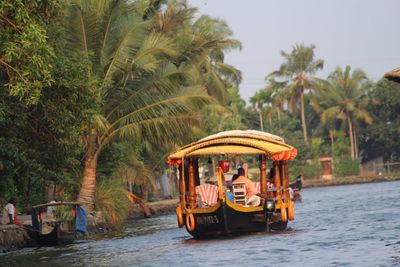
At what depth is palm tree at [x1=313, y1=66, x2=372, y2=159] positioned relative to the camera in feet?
241

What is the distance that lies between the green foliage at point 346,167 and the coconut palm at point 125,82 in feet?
149

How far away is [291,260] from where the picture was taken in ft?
53.8

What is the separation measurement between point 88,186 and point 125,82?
3.59 m

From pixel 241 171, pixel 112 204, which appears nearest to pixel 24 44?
pixel 241 171

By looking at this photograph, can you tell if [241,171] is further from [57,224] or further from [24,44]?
[24,44]

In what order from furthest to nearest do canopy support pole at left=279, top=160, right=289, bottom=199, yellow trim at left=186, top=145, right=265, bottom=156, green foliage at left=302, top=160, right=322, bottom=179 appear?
green foliage at left=302, top=160, right=322, bottom=179 < canopy support pole at left=279, top=160, right=289, bottom=199 < yellow trim at left=186, top=145, right=265, bottom=156

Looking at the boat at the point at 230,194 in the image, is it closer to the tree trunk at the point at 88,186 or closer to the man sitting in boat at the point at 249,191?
the man sitting in boat at the point at 249,191

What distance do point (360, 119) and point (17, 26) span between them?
60.8 meters

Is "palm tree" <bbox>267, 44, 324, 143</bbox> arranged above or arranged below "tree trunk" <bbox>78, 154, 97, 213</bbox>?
above

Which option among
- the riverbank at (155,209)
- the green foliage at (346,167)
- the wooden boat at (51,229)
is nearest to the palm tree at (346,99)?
the green foliage at (346,167)

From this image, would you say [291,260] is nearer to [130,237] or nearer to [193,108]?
[130,237]

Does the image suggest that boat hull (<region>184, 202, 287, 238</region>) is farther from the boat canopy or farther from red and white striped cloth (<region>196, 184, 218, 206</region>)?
the boat canopy

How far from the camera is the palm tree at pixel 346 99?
73562 mm

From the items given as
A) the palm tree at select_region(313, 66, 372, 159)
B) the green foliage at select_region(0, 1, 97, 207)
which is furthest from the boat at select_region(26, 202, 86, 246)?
the palm tree at select_region(313, 66, 372, 159)
